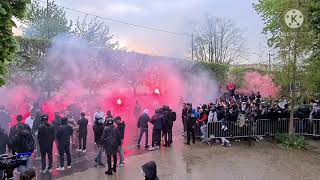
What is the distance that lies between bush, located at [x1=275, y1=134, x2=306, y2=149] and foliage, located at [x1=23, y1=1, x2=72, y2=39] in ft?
76.5

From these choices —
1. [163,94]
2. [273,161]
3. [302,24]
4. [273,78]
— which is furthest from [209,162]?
[163,94]

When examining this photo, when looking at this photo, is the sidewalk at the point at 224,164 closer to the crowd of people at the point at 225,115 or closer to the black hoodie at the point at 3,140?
the crowd of people at the point at 225,115

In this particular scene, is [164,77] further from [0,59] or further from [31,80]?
[0,59]

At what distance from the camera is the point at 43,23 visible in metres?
33.9

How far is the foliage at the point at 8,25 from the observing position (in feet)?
21.4

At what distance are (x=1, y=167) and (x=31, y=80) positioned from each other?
1628 centimetres

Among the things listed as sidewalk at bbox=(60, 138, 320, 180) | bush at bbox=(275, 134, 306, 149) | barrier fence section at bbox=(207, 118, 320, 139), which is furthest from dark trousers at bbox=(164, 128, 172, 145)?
bush at bbox=(275, 134, 306, 149)

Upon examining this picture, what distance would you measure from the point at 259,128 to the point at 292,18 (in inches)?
196

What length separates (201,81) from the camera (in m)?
38.8

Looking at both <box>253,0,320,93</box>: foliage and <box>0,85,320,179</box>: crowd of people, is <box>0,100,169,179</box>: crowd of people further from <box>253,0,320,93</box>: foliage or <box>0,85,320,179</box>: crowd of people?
<box>253,0,320,93</box>: foliage

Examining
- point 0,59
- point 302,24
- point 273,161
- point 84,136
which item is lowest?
point 273,161

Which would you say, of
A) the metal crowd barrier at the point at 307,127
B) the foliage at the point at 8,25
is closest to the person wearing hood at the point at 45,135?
the foliage at the point at 8,25

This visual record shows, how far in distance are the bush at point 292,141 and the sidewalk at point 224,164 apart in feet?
1.43

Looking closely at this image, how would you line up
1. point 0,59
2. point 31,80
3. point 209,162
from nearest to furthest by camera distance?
1. point 0,59
2. point 209,162
3. point 31,80
